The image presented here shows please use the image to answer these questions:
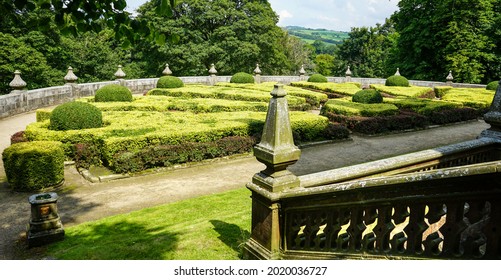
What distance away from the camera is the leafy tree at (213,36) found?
37.3m

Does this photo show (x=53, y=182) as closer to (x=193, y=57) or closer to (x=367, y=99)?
(x=367, y=99)

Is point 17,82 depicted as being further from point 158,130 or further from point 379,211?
point 379,211

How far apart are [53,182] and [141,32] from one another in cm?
700

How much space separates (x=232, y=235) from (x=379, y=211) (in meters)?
2.98

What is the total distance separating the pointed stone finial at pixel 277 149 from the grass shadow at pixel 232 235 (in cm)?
127

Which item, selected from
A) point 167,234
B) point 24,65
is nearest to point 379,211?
point 167,234

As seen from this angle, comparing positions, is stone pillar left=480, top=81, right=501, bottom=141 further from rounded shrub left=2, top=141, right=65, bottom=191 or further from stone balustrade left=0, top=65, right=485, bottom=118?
stone balustrade left=0, top=65, right=485, bottom=118

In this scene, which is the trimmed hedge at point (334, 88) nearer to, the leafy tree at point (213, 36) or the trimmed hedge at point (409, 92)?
the trimmed hedge at point (409, 92)

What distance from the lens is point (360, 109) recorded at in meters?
18.4

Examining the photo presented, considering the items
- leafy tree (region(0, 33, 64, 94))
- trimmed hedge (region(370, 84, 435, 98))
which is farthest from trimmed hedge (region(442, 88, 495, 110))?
leafy tree (region(0, 33, 64, 94))

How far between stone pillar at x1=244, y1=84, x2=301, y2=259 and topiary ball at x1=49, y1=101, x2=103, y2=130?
10.1 m

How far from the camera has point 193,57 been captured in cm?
3722

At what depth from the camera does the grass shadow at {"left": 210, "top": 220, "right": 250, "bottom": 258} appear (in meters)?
5.54

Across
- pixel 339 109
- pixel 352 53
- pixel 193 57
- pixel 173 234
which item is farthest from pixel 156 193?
pixel 352 53
